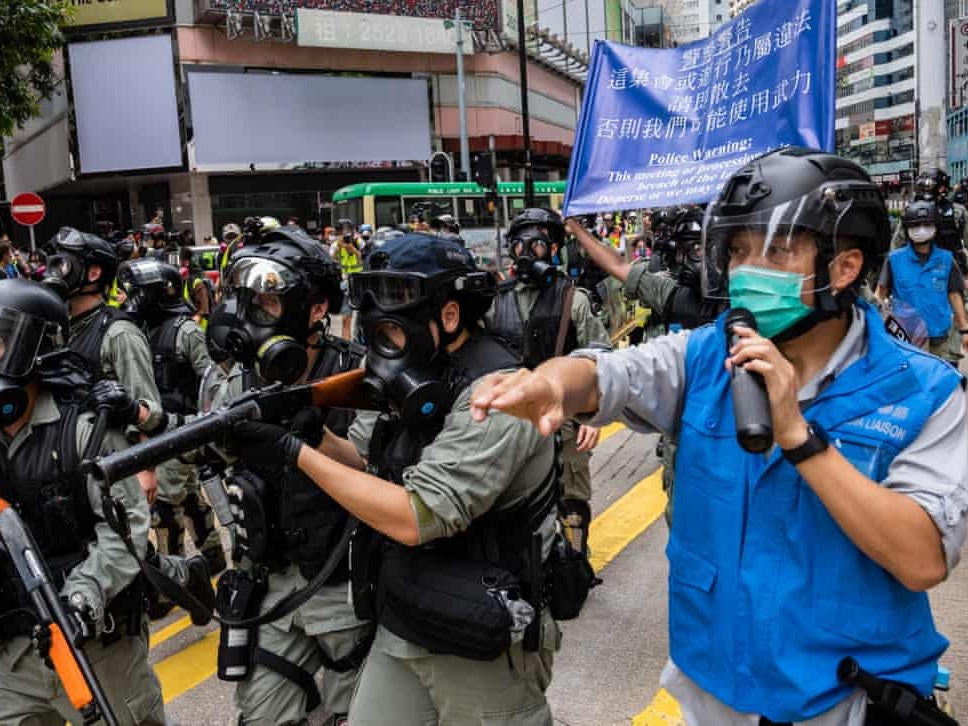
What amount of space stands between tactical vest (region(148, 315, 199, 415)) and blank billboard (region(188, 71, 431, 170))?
97.1 feet

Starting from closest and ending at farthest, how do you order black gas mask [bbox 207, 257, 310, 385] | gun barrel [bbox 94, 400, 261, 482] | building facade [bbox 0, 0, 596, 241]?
gun barrel [bbox 94, 400, 261, 482] < black gas mask [bbox 207, 257, 310, 385] < building facade [bbox 0, 0, 596, 241]

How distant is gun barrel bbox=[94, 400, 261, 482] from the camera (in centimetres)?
208

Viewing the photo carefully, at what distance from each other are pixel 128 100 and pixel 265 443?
34.0m

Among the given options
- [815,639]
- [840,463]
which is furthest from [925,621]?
[840,463]

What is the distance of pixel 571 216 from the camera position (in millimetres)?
4633

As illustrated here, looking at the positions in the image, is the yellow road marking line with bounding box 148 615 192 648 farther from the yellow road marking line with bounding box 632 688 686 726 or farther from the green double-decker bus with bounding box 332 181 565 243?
the green double-decker bus with bounding box 332 181 565 243

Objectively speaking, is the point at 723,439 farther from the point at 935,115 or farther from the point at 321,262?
the point at 935,115

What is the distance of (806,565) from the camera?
1.84 metres

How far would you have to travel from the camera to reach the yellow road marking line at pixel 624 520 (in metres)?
6.00

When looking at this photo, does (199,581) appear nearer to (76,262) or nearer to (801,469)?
(801,469)

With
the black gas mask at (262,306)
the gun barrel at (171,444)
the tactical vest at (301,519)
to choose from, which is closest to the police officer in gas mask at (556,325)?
the black gas mask at (262,306)

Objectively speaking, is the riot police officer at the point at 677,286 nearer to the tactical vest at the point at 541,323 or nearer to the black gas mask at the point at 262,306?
the tactical vest at the point at 541,323

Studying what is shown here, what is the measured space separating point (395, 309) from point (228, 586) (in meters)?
1.26

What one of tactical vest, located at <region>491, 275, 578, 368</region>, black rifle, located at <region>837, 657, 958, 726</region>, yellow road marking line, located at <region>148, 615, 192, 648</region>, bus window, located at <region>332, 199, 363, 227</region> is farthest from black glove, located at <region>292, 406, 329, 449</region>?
bus window, located at <region>332, 199, 363, 227</region>
